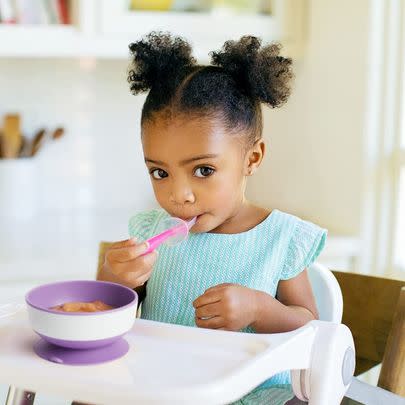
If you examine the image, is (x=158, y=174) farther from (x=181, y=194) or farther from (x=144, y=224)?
(x=144, y=224)

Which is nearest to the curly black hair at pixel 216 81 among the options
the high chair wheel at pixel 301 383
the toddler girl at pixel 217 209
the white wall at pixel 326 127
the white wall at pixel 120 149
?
the toddler girl at pixel 217 209

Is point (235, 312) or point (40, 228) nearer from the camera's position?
point (235, 312)

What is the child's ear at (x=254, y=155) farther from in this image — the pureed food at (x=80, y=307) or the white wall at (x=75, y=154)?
the white wall at (x=75, y=154)

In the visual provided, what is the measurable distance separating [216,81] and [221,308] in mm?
312

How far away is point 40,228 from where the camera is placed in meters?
2.13

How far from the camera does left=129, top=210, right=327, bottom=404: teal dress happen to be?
1.12 meters

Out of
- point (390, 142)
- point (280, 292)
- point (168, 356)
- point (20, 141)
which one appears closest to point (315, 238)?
point (280, 292)

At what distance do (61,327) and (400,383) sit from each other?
50 cm

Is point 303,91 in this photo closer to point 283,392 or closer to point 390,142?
point 390,142

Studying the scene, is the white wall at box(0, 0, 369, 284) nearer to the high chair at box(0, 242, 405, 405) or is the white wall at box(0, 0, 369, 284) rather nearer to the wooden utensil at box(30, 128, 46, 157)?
the wooden utensil at box(30, 128, 46, 157)

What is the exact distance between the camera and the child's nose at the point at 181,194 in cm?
101

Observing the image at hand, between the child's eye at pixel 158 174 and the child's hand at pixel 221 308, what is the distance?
0.19 metres

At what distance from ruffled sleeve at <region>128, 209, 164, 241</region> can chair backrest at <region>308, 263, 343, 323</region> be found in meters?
0.26

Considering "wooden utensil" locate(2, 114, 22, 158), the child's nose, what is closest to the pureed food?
the child's nose
